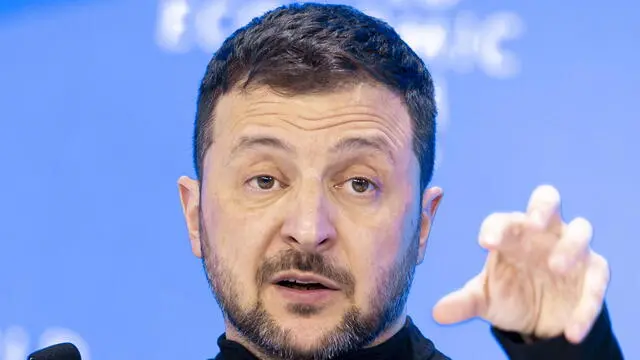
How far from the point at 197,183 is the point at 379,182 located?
35 centimetres

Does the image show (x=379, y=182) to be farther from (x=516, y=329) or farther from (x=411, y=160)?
(x=516, y=329)

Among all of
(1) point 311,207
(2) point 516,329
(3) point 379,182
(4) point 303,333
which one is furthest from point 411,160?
(2) point 516,329

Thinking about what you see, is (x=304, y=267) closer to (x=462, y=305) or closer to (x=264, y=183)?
(x=264, y=183)

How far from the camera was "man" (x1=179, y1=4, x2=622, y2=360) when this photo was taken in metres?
1.41

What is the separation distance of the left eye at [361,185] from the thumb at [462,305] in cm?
35

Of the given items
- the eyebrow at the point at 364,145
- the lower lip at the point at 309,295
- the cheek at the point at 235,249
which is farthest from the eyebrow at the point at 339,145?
the lower lip at the point at 309,295

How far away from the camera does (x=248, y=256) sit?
4.69 ft

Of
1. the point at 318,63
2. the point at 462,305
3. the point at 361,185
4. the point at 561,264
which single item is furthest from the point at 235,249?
the point at 561,264

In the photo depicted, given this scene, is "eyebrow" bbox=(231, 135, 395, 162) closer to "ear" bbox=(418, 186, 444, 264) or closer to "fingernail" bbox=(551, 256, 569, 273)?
"ear" bbox=(418, 186, 444, 264)

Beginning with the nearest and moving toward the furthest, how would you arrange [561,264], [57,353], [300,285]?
[561,264] < [57,353] < [300,285]

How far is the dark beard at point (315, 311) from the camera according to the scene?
1393mm

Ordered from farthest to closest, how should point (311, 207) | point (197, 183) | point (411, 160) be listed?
point (197, 183) → point (411, 160) → point (311, 207)

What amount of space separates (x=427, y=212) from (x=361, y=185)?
0.65 feet

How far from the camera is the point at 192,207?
5.40 feet
